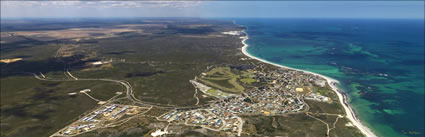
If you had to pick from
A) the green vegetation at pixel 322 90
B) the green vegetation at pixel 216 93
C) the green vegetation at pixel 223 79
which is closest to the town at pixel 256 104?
the green vegetation at pixel 216 93

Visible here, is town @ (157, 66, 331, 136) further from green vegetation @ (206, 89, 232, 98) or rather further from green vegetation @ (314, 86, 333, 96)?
green vegetation @ (314, 86, 333, 96)

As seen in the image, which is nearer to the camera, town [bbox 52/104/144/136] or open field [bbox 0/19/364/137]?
town [bbox 52/104/144/136]

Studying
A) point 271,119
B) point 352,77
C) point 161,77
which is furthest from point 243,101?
point 352,77

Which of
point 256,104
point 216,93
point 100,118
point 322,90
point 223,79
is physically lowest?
point 100,118

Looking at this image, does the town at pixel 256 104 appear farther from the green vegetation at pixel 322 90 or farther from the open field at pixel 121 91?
the open field at pixel 121 91

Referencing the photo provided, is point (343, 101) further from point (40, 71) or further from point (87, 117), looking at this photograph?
point (40, 71)

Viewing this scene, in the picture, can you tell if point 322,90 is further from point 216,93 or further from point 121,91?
point 121,91

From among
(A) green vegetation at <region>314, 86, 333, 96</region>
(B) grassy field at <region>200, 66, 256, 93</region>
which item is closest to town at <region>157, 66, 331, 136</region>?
(A) green vegetation at <region>314, 86, 333, 96</region>

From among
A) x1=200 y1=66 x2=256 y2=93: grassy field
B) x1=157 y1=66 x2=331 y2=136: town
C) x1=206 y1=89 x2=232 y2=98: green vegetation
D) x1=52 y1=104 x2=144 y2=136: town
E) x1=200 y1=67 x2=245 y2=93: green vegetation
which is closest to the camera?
x1=52 y1=104 x2=144 y2=136: town

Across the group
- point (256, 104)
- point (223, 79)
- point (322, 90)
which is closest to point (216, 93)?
point (256, 104)

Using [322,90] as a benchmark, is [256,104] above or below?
below

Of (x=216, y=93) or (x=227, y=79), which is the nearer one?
(x=216, y=93)
